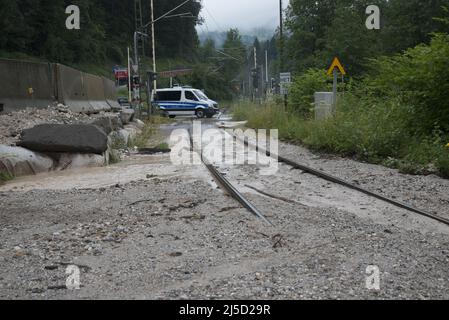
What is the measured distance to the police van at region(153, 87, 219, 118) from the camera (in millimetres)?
40750

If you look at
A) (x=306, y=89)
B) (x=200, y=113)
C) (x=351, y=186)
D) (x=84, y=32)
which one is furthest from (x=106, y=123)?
(x=84, y=32)

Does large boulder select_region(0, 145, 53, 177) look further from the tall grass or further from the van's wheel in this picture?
the van's wheel

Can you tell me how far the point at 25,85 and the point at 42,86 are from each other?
3.87 feet

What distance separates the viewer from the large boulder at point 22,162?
10352mm

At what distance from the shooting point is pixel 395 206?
743 cm

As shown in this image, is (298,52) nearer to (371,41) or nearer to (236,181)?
(371,41)

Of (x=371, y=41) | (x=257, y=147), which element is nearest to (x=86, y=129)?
(x=257, y=147)

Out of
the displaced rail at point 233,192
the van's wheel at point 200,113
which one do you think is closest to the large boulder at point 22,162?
the displaced rail at point 233,192

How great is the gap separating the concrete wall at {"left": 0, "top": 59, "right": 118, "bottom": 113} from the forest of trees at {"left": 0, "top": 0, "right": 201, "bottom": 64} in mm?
46538

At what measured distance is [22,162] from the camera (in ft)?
35.0

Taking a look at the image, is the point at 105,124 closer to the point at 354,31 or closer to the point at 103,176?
the point at 103,176
